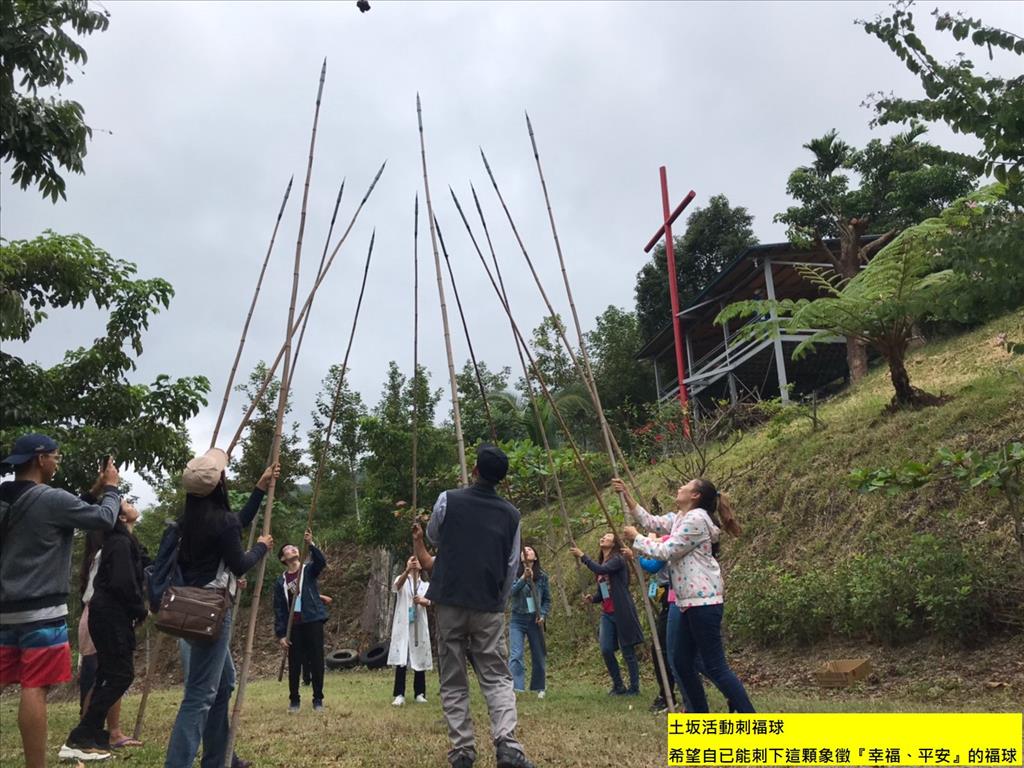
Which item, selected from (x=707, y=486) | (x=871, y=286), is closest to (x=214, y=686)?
(x=707, y=486)

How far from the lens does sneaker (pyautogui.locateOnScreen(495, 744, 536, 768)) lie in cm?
414

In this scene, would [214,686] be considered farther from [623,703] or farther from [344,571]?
[344,571]

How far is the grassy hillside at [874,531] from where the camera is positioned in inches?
321

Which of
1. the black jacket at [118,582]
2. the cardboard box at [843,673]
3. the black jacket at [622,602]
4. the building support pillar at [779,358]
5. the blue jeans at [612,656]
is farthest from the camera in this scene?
the building support pillar at [779,358]

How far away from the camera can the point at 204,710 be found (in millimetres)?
4020

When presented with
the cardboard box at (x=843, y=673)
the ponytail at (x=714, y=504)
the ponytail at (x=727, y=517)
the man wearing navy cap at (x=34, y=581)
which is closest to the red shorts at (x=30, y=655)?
the man wearing navy cap at (x=34, y=581)

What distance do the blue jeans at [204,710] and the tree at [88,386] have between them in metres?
5.07

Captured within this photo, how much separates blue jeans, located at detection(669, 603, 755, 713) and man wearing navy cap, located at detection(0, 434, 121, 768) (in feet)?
10.5

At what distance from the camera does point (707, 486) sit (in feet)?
16.8

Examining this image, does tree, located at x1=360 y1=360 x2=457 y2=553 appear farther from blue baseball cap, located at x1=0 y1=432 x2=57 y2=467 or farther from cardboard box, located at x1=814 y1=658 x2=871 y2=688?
blue baseball cap, located at x1=0 y1=432 x2=57 y2=467

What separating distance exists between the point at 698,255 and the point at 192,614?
25.4m

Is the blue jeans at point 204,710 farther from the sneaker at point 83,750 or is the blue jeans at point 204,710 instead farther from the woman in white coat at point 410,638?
the woman in white coat at point 410,638

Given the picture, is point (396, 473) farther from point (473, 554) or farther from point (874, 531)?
point (473, 554)
